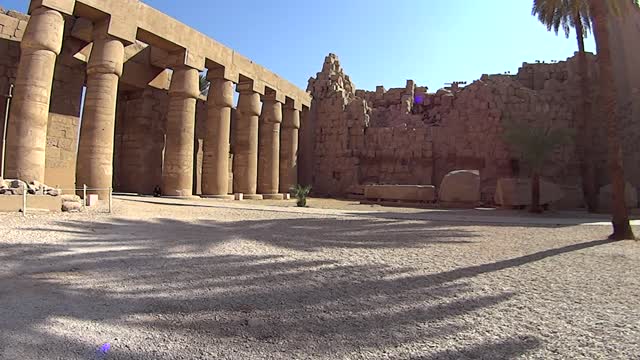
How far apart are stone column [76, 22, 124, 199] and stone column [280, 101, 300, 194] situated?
41.5 ft

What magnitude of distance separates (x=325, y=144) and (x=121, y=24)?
15.6 metres

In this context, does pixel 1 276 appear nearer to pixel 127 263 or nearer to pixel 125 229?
pixel 127 263

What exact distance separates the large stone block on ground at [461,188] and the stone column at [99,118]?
516 inches

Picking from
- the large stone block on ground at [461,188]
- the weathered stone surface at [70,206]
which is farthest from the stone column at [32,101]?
the large stone block on ground at [461,188]

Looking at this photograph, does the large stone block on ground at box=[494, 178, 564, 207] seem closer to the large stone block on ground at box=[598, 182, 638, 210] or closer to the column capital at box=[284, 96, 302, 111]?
the large stone block on ground at box=[598, 182, 638, 210]

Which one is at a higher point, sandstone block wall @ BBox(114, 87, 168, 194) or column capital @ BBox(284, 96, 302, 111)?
column capital @ BBox(284, 96, 302, 111)

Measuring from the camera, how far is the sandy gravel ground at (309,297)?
9.86 ft

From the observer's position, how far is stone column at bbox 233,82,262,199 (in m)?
20.8

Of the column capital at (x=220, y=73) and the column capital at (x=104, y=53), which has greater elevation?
the column capital at (x=220, y=73)

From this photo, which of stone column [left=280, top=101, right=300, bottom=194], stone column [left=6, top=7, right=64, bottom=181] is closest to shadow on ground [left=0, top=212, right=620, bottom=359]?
stone column [left=6, top=7, right=64, bottom=181]

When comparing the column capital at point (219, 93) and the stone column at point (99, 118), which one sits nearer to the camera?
the stone column at point (99, 118)

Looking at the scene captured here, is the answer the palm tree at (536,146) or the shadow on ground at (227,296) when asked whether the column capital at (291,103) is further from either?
the shadow on ground at (227,296)

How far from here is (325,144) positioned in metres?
27.2

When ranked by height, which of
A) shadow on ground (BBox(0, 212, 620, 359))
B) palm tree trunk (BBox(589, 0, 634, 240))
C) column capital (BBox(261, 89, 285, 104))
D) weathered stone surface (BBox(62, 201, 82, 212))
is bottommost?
shadow on ground (BBox(0, 212, 620, 359))
